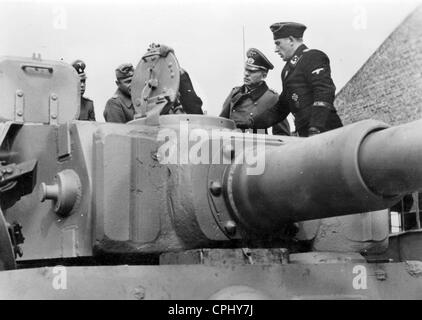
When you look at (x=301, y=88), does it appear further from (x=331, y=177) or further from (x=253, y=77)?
(x=331, y=177)

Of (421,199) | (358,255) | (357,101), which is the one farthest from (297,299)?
(357,101)

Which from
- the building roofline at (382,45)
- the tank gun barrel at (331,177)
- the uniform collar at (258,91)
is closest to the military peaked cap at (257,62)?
the uniform collar at (258,91)

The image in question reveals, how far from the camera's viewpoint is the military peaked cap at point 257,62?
27.5ft

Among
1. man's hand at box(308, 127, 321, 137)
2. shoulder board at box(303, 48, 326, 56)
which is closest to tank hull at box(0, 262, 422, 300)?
man's hand at box(308, 127, 321, 137)

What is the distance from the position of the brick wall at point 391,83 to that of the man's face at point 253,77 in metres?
8.91

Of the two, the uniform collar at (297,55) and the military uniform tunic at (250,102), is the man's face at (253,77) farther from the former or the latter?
the uniform collar at (297,55)

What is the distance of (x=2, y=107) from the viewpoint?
5.88 m

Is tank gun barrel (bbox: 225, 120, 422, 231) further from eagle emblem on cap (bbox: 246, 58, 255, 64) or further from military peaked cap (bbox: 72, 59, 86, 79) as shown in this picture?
military peaked cap (bbox: 72, 59, 86, 79)

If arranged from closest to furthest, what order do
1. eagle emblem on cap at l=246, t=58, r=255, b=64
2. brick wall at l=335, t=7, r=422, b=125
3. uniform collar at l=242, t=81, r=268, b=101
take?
1. uniform collar at l=242, t=81, r=268, b=101
2. eagle emblem on cap at l=246, t=58, r=255, b=64
3. brick wall at l=335, t=7, r=422, b=125

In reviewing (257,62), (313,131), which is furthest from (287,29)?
(313,131)

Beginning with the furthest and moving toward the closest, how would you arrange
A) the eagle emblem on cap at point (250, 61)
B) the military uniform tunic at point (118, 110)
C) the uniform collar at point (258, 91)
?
the eagle emblem on cap at point (250, 61), the military uniform tunic at point (118, 110), the uniform collar at point (258, 91)

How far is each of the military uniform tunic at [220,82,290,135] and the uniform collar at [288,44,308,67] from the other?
66 cm

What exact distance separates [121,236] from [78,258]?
1.53 ft

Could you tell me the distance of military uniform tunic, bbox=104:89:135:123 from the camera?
328 inches
